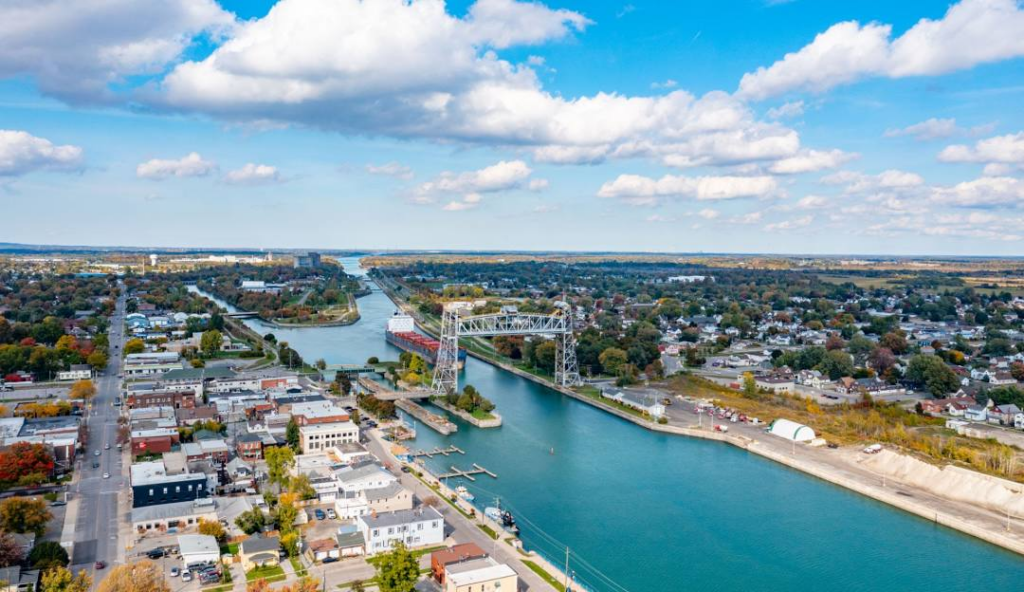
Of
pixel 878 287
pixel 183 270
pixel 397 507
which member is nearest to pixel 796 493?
pixel 397 507

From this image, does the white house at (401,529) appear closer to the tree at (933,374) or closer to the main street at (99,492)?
the main street at (99,492)

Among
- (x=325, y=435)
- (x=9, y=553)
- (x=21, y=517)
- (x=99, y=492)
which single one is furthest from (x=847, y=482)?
(x=21, y=517)

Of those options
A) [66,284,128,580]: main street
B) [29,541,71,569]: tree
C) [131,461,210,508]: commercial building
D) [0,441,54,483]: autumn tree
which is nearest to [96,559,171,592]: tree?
[66,284,128,580]: main street

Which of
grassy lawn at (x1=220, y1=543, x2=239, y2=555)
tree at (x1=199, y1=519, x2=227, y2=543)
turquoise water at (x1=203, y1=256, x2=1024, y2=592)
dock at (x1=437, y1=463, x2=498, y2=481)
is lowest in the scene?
turquoise water at (x1=203, y1=256, x2=1024, y2=592)

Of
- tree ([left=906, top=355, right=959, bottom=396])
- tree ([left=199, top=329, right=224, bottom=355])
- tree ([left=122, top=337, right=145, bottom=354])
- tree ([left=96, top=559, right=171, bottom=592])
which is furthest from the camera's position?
tree ([left=199, top=329, right=224, bottom=355])

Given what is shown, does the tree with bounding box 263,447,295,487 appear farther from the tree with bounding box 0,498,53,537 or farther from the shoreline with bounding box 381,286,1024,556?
the shoreline with bounding box 381,286,1024,556

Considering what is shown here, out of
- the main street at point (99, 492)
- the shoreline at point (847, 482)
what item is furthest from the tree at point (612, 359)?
the main street at point (99, 492)

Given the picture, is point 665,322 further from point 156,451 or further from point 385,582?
point 385,582
